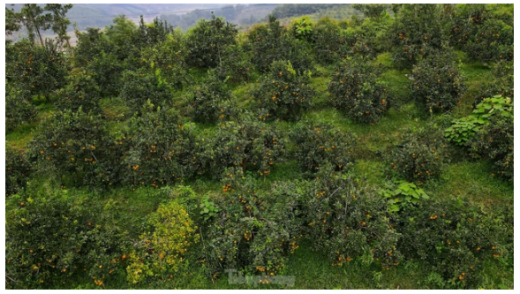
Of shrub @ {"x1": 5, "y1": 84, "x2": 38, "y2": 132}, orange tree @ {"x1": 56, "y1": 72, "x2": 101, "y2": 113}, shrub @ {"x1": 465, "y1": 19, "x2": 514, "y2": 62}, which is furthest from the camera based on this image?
shrub @ {"x1": 465, "y1": 19, "x2": 514, "y2": 62}

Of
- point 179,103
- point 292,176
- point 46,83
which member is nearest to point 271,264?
point 292,176

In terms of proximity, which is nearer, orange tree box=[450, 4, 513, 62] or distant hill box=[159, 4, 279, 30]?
orange tree box=[450, 4, 513, 62]

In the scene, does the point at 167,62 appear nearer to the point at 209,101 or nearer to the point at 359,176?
the point at 209,101

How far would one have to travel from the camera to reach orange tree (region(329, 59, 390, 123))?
33.5 ft

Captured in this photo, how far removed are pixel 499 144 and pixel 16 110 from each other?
15.1 m

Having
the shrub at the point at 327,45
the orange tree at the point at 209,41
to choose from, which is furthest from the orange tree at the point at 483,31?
the orange tree at the point at 209,41

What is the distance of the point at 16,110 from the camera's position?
1094cm

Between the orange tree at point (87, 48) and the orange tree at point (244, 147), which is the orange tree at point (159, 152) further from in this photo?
the orange tree at point (87, 48)

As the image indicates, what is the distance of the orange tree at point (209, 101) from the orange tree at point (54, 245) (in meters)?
5.21

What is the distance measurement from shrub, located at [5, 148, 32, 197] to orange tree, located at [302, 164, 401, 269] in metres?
7.62

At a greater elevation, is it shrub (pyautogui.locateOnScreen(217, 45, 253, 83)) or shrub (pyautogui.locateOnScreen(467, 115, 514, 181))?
shrub (pyautogui.locateOnScreen(217, 45, 253, 83))

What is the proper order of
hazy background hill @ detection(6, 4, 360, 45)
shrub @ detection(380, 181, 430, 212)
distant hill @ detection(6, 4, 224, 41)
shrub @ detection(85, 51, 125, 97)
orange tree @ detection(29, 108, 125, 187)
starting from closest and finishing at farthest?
shrub @ detection(380, 181, 430, 212)
orange tree @ detection(29, 108, 125, 187)
shrub @ detection(85, 51, 125, 97)
hazy background hill @ detection(6, 4, 360, 45)
distant hill @ detection(6, 4, 224, 41)

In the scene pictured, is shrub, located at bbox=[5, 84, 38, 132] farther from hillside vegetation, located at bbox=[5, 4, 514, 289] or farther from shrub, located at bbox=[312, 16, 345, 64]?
shrub, located at bbox=[312, 16, 345, 64]

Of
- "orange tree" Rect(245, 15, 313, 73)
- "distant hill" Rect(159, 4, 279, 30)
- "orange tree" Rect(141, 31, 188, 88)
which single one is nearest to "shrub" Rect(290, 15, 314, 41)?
"orange tree" Rect(245, 15, 313, 73)
